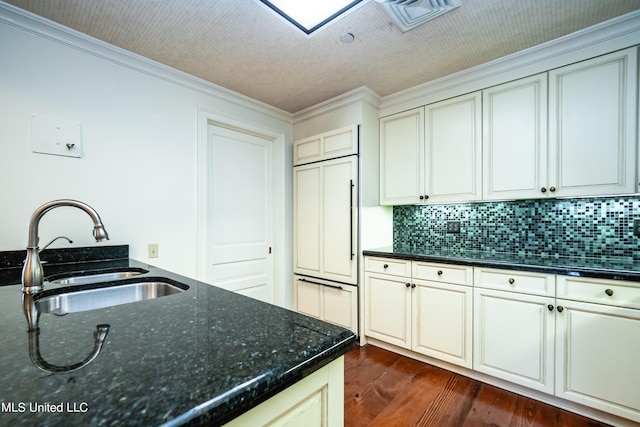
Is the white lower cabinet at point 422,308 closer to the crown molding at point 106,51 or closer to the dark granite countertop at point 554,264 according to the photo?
the dark granite countertop at point 554,264

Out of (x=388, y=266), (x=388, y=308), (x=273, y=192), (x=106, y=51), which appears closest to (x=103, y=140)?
(x=106, y=51)

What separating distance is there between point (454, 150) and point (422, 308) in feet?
4.37

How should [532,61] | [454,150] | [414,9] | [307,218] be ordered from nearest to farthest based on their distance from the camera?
[414,9], [532,61], [454,150], [307,218]

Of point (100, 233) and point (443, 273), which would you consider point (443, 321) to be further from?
point (100, 233)

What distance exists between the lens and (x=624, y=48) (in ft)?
5.54

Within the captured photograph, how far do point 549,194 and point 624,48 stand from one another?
3.09ft

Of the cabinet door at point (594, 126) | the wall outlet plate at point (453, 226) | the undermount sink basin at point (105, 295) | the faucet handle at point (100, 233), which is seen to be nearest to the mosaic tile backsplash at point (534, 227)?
the wall outlet plate at point (453, 226)

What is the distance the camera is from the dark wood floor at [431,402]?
160 cm

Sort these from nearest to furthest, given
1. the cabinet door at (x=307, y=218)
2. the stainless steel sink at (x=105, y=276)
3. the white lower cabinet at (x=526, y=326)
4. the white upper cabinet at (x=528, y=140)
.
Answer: the stainless steel sink at (x=105, y=276), the white lower cabinet at (x=526, y=326), the white upper cabinet at (x=528, y=140), the cabinet door at (x=307, y=218)

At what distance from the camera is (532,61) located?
1.98 metres

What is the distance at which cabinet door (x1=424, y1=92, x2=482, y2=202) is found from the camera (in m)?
2.23

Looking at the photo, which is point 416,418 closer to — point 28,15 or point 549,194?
point 549,194

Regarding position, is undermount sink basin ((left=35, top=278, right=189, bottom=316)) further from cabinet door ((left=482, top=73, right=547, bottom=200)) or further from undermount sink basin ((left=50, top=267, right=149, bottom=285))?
cabinet door ((left=482, top=73, right=547, bottom=200))

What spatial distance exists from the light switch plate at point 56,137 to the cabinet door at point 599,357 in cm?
316
